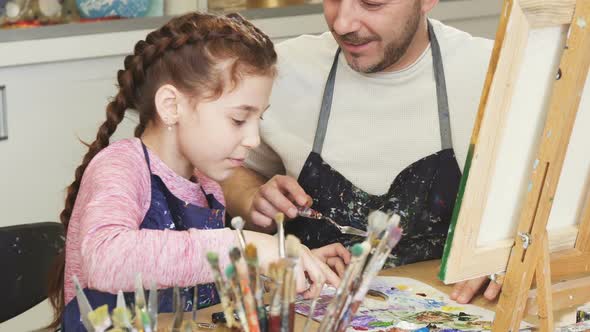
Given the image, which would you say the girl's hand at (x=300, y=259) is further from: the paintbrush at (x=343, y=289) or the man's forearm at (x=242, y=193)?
the man's forearm at (x=242, y=193)

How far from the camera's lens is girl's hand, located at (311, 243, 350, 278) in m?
1.88

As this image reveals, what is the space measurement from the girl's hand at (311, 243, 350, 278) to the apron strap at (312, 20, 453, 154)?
11.8 inches

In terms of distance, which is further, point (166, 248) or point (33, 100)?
point (33, 100)

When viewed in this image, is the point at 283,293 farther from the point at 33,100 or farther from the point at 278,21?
the point at 278,21

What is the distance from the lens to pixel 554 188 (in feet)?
4.60

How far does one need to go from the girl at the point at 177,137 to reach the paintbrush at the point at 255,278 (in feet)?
0.97

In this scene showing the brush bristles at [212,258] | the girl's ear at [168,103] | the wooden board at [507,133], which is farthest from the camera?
the girl's ear at [168,103]

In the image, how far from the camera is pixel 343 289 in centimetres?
116

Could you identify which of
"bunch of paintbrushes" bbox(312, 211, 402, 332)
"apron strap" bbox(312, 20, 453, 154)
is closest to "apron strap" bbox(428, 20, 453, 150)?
"apron strap" bbox(312, 20, 453, 154)

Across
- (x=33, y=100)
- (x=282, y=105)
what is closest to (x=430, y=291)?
(x=282, y=105)

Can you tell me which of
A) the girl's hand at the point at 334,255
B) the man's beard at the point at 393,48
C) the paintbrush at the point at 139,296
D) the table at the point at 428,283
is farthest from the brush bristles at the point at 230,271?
the man's beard at the point at 393,48

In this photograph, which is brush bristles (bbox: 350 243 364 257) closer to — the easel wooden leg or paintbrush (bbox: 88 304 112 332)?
paintbrush (bbox: 88 304 112 332)

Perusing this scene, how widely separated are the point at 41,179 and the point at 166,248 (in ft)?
5.77

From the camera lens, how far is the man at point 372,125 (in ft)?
6.71
